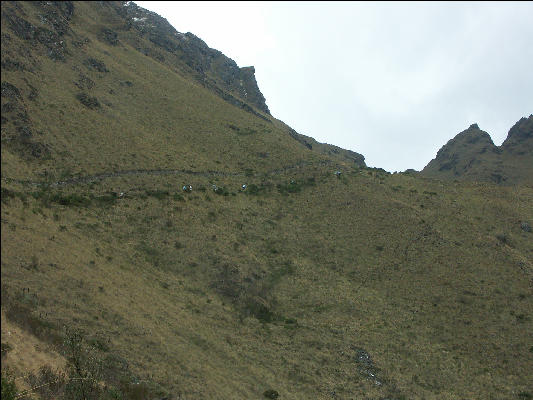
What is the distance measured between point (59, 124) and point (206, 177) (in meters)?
20.3

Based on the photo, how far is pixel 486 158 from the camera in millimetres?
137000

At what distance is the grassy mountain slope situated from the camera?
28406mm

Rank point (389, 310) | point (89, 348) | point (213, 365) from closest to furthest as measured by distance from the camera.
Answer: point (89, 348) < point (213, 365) < point (389, 310)

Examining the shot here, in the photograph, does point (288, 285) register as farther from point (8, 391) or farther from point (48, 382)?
point (8, 391)

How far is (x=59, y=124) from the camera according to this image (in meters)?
51.8

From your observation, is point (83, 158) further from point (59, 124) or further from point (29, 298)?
point (29, 298)

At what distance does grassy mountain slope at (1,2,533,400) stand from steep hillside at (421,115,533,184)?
55.9 meters

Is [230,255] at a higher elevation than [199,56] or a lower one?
lower

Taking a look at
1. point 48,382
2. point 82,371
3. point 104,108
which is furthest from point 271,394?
point 104,108

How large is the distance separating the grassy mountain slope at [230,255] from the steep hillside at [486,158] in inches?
2199

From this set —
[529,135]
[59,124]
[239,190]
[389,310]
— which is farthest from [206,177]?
[529,135]

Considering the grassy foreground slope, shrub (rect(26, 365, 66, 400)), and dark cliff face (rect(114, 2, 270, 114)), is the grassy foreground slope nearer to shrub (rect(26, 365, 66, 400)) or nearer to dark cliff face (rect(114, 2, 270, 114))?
shrub (rect(26, 365, 66, 400))

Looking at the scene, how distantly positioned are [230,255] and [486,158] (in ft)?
393

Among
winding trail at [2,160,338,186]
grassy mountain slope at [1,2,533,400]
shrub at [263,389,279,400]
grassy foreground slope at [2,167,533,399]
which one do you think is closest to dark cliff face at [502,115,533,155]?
grassy mountain slope at [1,2,533,400]
